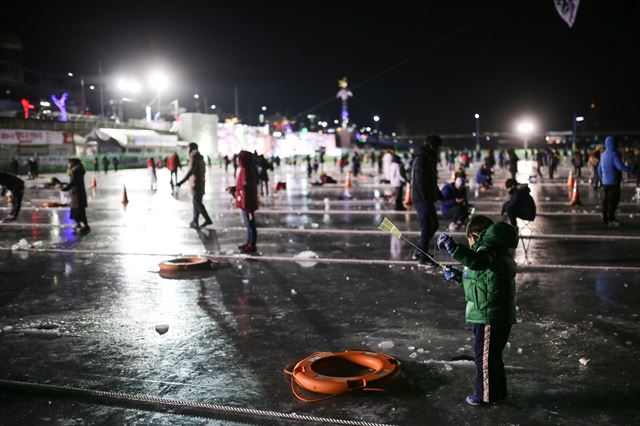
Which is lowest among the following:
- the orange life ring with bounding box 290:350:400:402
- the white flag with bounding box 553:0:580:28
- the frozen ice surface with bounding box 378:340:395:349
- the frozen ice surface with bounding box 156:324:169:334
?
the frozen ice surface with bounding box 378:340:395:349

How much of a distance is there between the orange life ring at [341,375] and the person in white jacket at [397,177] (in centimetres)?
1218

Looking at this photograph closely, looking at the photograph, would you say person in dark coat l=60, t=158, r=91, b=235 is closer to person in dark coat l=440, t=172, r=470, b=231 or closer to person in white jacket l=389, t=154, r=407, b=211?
person in dark coat l=440, t=172, r=470, b=231

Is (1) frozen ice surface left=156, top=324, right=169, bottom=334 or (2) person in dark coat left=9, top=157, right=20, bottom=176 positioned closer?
(1) frozen ice surface left=156, top=324, right=169, bottom=334

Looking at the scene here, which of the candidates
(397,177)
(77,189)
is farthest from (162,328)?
(397,177)

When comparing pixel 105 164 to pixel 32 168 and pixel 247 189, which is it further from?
pixel 247 189

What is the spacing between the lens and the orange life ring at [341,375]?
4.33 meters

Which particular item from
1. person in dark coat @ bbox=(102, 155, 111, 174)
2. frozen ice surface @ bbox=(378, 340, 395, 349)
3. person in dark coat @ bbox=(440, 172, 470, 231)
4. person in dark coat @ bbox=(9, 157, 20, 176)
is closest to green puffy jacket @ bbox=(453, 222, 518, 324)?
frozen ice surface @ bbox=(378, 340, 395, 349)

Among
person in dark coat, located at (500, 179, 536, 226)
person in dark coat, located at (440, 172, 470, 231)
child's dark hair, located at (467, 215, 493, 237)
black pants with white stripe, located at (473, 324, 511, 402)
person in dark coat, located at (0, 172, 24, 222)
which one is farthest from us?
person in dark coat, located at (0, 172, 24, 222)

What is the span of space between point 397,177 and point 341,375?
12.6 m

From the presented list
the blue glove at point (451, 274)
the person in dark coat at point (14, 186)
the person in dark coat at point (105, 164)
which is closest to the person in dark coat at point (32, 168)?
the person in dark coat at point (105, 164)

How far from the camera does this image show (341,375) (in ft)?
15.8

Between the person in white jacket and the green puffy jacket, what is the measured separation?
1288 cm

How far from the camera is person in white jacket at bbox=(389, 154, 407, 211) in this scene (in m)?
16.9

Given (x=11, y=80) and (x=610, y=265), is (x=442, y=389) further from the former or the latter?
(x=11, y=80)
